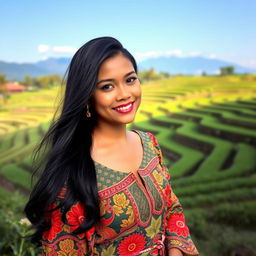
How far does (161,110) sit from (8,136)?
7.70m

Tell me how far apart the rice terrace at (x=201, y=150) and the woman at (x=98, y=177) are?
24 centimetres

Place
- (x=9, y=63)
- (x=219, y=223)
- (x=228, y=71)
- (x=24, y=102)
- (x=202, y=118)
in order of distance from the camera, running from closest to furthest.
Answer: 1. (x=219, y=223)
2. (x=202, y=118)
3. (x=228, y=71)
4. (x=24, y=102)
5. (x=9, y=63)

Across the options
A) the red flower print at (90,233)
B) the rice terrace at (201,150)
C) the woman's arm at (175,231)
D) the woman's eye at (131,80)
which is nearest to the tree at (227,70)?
the rice terrace at (201,150)

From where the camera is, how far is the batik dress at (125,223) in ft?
3.32

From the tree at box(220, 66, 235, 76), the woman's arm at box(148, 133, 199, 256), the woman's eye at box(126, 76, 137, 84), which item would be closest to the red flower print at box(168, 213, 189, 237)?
the woman's arm at box(148, 133, 199, 256)

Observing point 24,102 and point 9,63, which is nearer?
point 24,102

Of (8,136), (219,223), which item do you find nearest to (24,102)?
(8,136)

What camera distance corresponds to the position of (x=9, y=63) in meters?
163

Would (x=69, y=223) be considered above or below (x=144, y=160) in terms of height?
below

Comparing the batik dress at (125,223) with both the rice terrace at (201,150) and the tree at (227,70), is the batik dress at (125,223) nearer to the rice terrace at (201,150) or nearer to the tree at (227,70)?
the rice terrace at (201,150)

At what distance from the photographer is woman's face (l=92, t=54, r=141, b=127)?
998 millimetres

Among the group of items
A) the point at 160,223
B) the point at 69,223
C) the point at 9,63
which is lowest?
the point at 9,63

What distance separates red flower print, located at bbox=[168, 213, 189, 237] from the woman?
49 millimetres

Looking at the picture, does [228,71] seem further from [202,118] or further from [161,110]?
[202,118]
